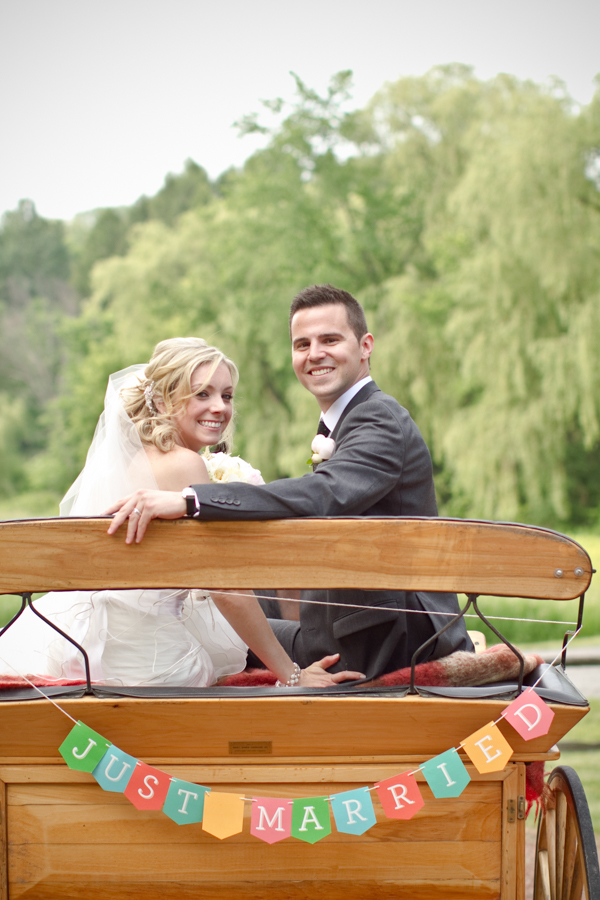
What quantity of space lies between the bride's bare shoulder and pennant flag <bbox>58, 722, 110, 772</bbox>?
29.7 inches

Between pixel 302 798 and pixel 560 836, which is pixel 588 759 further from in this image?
pixel 302 798

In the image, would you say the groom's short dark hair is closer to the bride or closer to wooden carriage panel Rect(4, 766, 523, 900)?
the bride

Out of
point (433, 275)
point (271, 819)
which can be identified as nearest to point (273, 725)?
point (271, 819)

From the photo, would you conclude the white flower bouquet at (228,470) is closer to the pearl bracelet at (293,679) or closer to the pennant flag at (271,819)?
the pearl bracelet at (293,679)

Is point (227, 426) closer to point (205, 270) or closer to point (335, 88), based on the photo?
point (335, 88)

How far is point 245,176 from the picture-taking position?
17.0 metres

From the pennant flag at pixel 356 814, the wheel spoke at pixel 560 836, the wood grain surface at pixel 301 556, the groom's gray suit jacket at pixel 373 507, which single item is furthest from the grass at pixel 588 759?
the wood grain surface at pixel 301 556

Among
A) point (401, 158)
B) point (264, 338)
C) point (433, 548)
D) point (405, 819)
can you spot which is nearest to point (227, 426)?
point (433, 548)

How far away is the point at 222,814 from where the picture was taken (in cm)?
179

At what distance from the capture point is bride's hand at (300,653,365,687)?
7.18 feet

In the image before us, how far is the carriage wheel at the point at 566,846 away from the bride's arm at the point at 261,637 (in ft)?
2.09

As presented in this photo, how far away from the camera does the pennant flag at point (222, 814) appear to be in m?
1.77

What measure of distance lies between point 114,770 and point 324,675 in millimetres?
677

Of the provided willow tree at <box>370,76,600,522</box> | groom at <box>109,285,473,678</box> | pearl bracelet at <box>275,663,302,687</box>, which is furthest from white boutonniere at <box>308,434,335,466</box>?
willow tree at <box>370,76,600,522</box>
